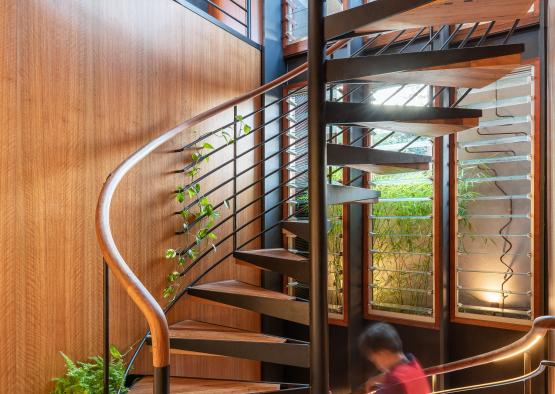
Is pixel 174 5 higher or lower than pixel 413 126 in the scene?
higher

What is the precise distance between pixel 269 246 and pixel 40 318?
2171 millimetres

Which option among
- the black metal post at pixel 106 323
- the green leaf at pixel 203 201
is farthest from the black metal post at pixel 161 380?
the green leaf at pixel 203 201

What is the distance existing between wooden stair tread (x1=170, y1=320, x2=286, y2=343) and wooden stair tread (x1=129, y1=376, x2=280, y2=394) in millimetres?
251

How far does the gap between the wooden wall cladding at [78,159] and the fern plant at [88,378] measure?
74 millimetres

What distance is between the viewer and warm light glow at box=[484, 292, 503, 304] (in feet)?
10.4

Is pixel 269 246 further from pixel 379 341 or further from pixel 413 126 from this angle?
pixel 413 126

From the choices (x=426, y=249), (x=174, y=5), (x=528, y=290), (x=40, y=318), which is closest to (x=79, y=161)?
(x=40, y=318)

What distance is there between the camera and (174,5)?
3154 mm

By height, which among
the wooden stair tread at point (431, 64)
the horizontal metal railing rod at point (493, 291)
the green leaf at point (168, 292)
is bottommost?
the horizontal metal railing rod at point (493, 291)

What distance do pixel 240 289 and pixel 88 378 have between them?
44.2 inches

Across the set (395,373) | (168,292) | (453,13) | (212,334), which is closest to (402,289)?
(395,373)

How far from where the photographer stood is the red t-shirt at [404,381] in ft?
7.42

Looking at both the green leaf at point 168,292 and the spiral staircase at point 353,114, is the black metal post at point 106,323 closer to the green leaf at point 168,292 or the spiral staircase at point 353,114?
the spiral staircase at point 353,114

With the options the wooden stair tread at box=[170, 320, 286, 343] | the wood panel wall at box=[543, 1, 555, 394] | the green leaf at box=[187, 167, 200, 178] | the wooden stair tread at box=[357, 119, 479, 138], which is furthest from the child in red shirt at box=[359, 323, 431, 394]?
the green leaf at box=[187, 167, 200, 178]
